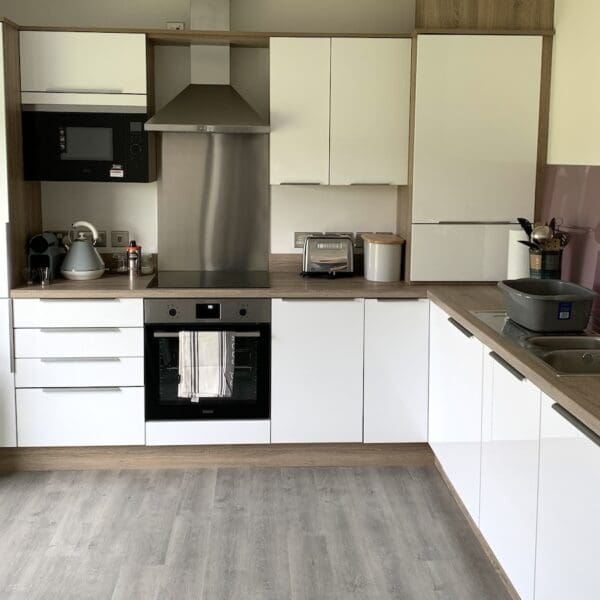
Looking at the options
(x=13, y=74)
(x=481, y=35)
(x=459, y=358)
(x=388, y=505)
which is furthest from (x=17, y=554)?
(x=481, y=35)

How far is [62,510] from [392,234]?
2179mm

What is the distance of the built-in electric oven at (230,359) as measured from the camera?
4.02m

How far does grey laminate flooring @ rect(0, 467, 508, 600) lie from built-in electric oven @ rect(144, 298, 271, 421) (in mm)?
312

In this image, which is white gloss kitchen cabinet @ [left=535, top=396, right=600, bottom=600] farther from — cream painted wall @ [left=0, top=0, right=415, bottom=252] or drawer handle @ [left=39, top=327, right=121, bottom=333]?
cream painted wall @ [left=0, top=0, right=415, bottom=252]

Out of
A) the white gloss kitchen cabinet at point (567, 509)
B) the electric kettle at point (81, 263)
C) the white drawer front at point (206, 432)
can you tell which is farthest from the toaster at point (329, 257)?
the white gloss kitchen cabinet at point (567, 509)

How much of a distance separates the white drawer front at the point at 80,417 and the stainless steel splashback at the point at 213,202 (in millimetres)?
886

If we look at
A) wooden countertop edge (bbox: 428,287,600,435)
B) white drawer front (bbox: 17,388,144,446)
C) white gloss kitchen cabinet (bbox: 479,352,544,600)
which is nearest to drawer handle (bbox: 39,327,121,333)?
white drawer front (bbox: 17,388,144,446)

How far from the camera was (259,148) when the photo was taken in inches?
180

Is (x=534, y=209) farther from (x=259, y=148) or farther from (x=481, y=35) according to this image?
(x=259, y=148)

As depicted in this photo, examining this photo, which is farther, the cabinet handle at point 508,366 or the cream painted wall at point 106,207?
the cream painted wall at point 106,207

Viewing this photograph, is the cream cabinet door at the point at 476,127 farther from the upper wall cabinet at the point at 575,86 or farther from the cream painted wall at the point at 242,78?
the cream painted wall at the point at 242,78

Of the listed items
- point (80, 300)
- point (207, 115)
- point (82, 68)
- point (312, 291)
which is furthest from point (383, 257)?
point (82, 68)

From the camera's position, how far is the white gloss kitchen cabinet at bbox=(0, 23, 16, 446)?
3910mm

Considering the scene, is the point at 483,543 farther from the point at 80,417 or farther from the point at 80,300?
the point at 80,300
